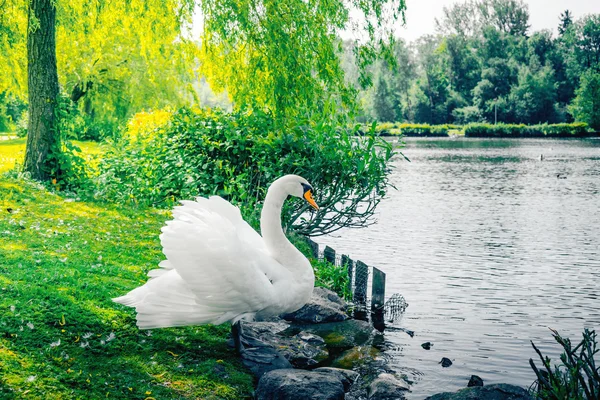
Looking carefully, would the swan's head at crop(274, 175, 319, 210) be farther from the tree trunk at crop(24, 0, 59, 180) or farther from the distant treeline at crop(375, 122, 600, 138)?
the distant treeline at crop(375, 122, 600, 138)

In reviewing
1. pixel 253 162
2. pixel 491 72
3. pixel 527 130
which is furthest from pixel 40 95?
pixel 491 72

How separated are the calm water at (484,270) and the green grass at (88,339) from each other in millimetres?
3007

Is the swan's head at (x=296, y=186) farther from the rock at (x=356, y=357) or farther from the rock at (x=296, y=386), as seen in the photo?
the rock at (x=356, y=357)

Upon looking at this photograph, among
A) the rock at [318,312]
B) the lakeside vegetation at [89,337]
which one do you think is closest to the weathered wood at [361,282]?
the rock at [318,312]

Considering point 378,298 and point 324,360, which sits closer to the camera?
point 324,360

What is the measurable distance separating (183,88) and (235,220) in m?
24.5

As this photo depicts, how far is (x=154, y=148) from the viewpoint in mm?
13633

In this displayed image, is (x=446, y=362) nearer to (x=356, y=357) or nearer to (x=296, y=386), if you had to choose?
(x=356, y=357)

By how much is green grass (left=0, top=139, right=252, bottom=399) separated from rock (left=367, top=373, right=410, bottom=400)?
1.60 metres

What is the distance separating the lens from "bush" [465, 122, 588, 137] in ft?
298

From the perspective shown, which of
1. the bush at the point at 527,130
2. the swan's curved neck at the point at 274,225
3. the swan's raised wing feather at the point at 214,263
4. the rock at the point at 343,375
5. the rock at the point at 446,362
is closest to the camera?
the swan's raised wing feather at the point at 214,263

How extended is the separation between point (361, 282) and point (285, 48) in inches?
179

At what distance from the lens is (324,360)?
8.29m

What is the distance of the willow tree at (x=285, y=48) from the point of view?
485 inches
